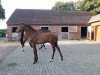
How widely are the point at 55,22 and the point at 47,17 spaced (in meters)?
2.36

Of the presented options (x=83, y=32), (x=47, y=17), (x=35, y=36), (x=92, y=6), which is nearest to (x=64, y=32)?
(x=83, y=32)

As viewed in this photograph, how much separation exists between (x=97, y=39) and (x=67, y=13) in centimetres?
1012

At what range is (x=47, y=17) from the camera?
43.7 meters

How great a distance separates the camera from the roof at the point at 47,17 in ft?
137

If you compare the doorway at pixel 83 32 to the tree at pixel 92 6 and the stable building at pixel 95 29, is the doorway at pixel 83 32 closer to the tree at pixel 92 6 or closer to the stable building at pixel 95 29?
the stable building at pixel 95 29

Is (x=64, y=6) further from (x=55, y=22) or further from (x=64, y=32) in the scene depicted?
(x=55, y=22)

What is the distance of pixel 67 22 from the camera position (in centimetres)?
4222

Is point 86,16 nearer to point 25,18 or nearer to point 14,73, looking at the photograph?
point 25,18

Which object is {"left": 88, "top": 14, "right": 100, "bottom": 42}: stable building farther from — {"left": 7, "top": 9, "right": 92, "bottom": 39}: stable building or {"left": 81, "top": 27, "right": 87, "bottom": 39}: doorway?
{"left": 81, "top": 27, "right": 87, "bottom": 39}: doorway

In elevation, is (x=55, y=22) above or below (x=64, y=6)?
below

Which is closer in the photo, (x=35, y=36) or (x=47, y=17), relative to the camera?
(x=35, y=36)

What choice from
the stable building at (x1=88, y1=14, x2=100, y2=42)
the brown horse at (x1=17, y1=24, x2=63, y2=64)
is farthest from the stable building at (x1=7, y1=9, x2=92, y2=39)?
the brown horse at (x1=17, y1=24, x2=63, y2=64)

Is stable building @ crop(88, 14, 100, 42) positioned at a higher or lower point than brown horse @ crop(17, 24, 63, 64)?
lower

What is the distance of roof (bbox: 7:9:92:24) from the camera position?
1649 inches
